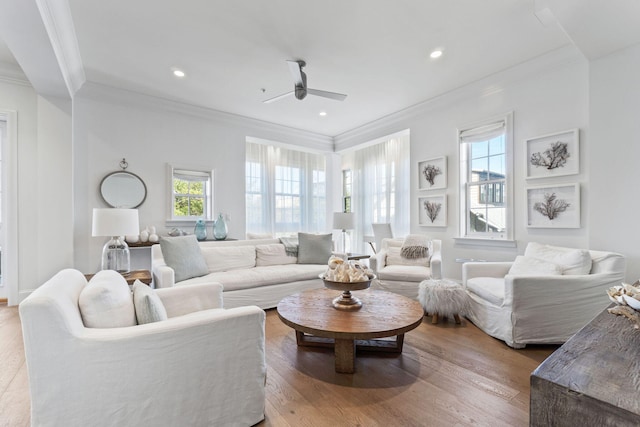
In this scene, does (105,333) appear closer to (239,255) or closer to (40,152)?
(239,255)

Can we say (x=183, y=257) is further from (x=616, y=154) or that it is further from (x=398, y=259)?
(x=616, y=154)

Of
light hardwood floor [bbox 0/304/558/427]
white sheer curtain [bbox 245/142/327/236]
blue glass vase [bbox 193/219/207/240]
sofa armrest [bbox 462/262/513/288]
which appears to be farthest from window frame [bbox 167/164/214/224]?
sofa armrest [bbox 462/262/513/288]

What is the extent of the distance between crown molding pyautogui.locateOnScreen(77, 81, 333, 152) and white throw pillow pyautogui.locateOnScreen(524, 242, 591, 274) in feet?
14.3

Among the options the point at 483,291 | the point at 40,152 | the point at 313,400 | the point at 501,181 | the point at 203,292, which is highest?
the point at 40,152

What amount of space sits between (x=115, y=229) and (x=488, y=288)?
3421mm

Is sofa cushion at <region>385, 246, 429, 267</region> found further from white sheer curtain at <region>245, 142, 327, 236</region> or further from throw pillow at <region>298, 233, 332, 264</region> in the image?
white sheer curtain at <region>245, 142, 327, 236</region>

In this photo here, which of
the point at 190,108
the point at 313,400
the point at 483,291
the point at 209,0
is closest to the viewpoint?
the point at 313,400

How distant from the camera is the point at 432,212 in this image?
14.8 feet

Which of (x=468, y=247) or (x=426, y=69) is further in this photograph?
(x=468, y=247)

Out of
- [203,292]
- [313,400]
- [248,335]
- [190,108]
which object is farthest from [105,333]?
[190,108]

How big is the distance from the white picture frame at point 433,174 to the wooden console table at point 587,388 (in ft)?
12.5

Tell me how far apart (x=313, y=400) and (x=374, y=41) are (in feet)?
10.2

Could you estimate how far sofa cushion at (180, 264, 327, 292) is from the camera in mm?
3180

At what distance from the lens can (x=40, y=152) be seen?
11.5 feet
